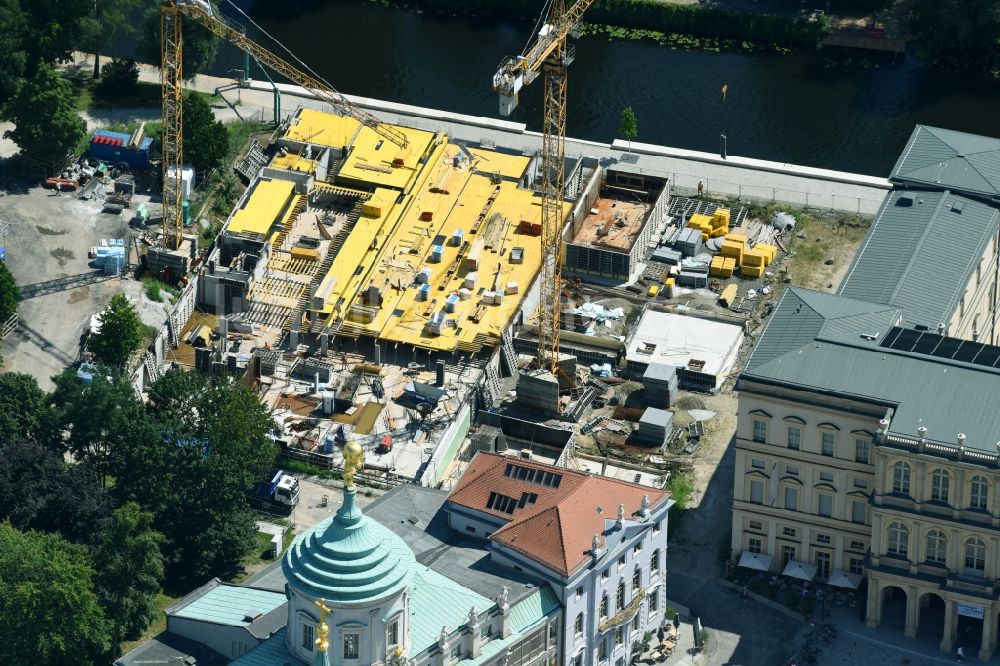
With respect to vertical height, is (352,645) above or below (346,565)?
below

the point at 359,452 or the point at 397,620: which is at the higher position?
the point at 359,452

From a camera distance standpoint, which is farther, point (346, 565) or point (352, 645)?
point (352, 645)

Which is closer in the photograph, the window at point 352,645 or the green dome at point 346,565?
the green dome at point 346,565

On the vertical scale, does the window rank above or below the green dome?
below

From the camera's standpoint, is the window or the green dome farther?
Result: the window
